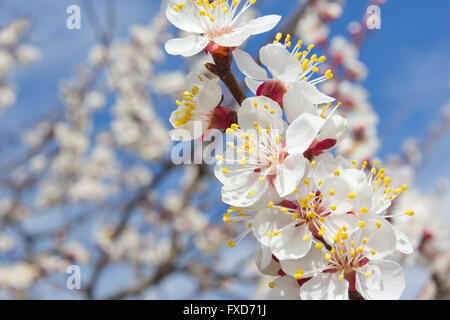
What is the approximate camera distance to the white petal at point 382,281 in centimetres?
69

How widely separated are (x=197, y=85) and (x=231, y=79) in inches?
3.6

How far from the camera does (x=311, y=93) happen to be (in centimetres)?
73

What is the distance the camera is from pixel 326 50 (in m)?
3.37

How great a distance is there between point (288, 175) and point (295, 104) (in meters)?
0.14

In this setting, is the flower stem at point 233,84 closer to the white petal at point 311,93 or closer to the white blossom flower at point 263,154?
the white blossom flower at point 263,154

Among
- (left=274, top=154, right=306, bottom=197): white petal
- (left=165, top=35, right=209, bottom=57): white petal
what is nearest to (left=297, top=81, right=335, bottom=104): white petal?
(left=274, top=154, right=306, bottom=197): white petal

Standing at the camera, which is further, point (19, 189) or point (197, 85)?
point (19, 189)

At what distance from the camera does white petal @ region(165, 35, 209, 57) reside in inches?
30.9

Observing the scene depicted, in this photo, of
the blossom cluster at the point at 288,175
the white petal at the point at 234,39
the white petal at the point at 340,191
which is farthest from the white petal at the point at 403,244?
the white petal at the point at 234,39

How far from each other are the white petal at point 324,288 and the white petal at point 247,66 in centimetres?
41

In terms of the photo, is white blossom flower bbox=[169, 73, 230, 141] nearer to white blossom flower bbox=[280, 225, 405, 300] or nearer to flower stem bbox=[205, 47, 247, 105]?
flower stem bbox=[205, 47, 247, 105]
